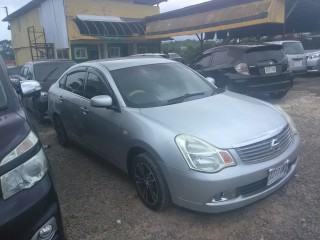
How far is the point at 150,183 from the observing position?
10.9 ft

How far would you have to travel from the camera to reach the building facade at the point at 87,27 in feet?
66.9

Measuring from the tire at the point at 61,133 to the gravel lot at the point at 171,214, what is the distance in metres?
1.06

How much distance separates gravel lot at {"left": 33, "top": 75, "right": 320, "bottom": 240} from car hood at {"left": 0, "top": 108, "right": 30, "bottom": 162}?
4.39 feet

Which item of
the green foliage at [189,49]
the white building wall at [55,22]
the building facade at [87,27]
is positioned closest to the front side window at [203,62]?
the building facade at [87,27]

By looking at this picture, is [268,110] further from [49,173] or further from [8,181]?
[8,181]

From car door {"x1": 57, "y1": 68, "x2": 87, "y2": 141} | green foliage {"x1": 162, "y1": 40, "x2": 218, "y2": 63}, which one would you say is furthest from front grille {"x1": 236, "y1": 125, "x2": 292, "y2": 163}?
green foliage {"x1": 162, "y1": 40, "x2": 218, "y2": 63}

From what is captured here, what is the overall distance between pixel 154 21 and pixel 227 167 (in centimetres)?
2067

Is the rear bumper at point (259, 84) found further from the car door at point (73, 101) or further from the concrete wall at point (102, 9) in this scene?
the concrete wall at point (102, 9)

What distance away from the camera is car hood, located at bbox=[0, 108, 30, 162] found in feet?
6.93

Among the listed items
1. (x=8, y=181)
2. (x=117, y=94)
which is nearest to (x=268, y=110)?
(x=117, y=94)

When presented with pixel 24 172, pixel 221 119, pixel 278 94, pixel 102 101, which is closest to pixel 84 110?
pixel 102 101

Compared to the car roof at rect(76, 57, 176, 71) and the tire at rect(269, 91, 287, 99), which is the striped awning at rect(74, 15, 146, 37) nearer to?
the tire at rect(269, 91, 287, 99)

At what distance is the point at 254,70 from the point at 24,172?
20.2 feet

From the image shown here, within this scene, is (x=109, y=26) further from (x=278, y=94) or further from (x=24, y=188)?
(x=24, y=188)
